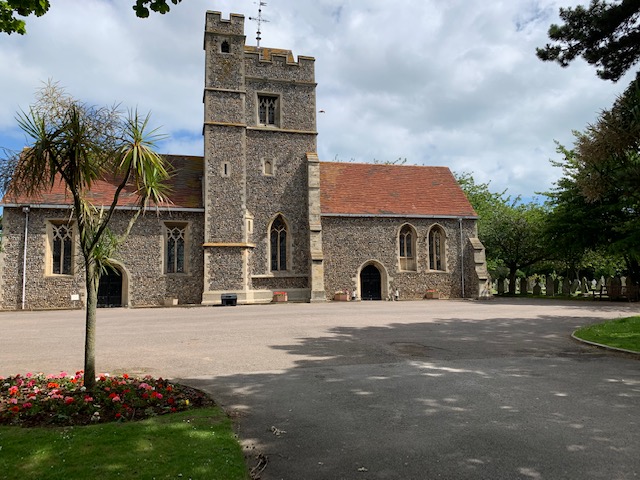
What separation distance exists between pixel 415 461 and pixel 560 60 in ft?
35.3

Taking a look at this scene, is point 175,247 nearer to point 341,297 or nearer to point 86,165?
point 341,297

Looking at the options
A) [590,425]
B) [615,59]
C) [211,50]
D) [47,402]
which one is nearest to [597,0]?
[615,59]

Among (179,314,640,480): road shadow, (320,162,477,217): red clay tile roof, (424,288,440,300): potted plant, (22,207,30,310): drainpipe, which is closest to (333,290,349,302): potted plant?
(320,162,477,217): red clay tile roof

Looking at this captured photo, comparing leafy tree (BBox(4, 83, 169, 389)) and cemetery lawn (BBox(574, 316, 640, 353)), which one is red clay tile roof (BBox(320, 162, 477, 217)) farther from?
leafy tree (BBox(4, 83, 169, 389))

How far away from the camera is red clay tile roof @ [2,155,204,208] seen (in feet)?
71.7

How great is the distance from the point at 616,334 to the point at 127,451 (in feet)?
37.2

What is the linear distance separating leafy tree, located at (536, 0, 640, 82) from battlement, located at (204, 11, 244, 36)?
768 inches

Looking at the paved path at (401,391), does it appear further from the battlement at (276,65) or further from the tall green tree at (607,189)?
the battlement at (276,65)

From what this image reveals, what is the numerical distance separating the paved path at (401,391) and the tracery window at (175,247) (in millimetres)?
10758

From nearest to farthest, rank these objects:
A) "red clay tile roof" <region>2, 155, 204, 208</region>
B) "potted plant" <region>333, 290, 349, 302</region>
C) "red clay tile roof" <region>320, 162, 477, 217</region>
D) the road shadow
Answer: the road shadow
"red clay tile roof" <region>2, 155, 204, 208</region>
"potted plant" <region>333, 290, 349, 302</region>
"red clay tile roof" <region>320, 162, 477, 217</region>

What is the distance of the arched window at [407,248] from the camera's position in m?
27.4

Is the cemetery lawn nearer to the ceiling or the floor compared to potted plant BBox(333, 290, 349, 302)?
nearer to the floor

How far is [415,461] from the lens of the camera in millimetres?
3809

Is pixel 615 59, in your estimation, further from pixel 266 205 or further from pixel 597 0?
pixel 266 205
